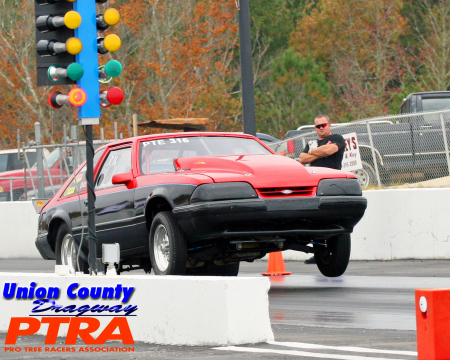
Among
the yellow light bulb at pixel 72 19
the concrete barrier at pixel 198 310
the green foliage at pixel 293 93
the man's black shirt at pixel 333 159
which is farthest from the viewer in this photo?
the green foliage at pixel 293 93

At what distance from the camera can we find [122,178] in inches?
389

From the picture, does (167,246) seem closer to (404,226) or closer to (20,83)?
(404,226)

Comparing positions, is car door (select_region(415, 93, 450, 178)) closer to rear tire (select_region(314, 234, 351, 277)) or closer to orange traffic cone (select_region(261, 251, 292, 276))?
orange traffic cone (select_region(261, 251, 292, 276))

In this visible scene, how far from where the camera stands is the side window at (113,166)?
10.4m

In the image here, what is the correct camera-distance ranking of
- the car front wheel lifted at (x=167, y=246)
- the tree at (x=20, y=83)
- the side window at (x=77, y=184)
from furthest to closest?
the tree at (x=20, y=83)
the side window at (x=77, y=184)
the car front wheel lifted at (x=167, y=246)

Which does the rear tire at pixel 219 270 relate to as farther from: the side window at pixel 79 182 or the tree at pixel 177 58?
the tree at pixel 177 58

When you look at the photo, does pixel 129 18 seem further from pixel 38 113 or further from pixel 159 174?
pixel 159 174

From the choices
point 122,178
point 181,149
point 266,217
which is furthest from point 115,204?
point 266,217

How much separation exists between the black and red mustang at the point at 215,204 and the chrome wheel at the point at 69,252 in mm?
420

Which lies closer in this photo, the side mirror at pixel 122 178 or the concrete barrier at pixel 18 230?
the side mirror at pixel 122 178

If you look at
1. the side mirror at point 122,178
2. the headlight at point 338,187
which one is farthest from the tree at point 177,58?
the headlight at point 338,187

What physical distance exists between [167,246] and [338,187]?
69.9 inches

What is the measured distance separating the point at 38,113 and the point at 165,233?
30.8 meters

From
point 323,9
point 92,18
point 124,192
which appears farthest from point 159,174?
point 323,9
